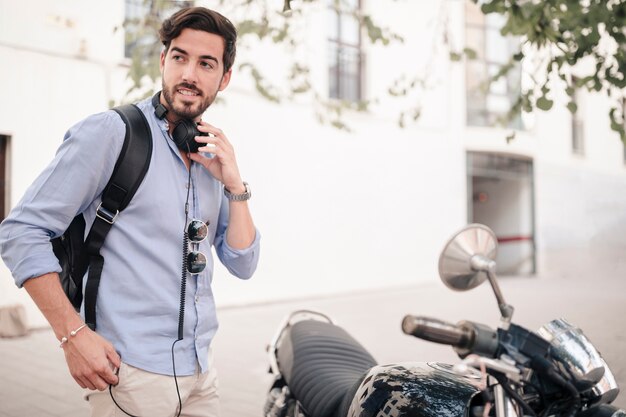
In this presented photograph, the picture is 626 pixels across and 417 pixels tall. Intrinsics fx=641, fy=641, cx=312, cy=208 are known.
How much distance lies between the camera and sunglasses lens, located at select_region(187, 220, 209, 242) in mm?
1777

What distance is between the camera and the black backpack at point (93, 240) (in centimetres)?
164

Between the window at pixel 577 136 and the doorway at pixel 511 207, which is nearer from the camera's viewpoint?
the doorway at pixel 511 207

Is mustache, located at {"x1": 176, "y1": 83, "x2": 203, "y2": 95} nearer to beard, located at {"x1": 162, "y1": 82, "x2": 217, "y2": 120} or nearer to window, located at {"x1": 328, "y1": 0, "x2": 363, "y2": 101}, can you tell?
beard, located at {"x1": 162, "y1": 82, "x2": 217, "y2": 120}

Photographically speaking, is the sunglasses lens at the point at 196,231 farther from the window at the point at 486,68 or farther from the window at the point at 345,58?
the window at the point at 486,68

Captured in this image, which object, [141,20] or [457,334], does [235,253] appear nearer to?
[457,334]

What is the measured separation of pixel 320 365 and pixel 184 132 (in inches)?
42.7

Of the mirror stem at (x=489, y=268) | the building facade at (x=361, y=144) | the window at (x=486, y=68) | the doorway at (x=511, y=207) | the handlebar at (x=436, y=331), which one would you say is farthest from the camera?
the doorway at (x=511, y=207)

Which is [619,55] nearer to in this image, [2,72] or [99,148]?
[99,148]

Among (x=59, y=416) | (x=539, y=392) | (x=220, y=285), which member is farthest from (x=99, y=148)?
(x=220, y=285)

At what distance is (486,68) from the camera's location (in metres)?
16.1

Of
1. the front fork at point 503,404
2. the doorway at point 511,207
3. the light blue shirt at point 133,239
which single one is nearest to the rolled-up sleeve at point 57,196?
the light blue shirt at point 133,239

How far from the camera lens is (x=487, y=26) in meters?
16.0

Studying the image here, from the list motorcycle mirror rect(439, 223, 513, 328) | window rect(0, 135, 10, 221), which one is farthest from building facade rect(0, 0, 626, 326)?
motorcycle mirror rect(439, 223, 513, 328)

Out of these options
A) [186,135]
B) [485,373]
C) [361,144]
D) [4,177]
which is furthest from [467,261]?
[361,144]
